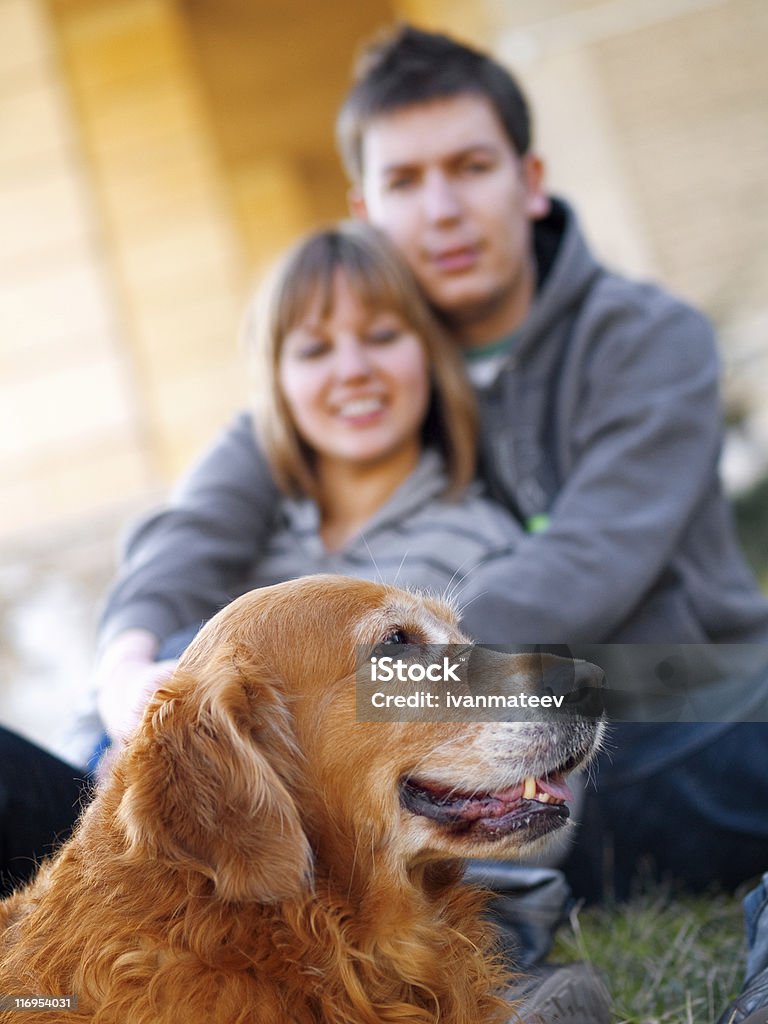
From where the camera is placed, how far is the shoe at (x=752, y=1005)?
5.36 ft

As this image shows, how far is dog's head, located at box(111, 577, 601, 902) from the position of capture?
1646 millimetres

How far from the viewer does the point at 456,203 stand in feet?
11.2

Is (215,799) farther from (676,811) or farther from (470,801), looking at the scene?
(676,811)

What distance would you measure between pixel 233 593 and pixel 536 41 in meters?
6.46

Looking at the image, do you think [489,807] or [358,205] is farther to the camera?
[358,205]

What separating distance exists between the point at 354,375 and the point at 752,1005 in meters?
1.96

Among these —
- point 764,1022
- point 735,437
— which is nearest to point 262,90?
point 735,437

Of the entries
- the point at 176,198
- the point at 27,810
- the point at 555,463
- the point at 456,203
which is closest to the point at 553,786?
the point at 27,810

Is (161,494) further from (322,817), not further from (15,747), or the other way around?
(322,817)

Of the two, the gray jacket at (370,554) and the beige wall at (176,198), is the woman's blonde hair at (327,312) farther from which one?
the beige wall at (176,198)

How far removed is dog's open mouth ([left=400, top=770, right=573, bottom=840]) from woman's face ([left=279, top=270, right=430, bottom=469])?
1553mm

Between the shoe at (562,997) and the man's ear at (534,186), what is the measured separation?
8.02ft

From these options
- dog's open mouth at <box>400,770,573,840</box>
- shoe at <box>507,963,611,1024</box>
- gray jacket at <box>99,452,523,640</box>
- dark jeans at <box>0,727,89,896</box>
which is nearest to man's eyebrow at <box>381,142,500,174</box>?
gray jacket at <box>99,452,523,640</box>

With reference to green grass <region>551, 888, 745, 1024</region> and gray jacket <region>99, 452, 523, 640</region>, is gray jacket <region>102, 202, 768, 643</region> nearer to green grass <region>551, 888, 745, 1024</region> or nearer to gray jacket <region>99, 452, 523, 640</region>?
gray jacket <region>99, 452, 523, 640</region>
